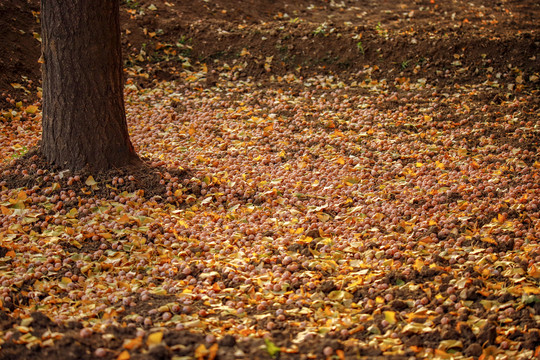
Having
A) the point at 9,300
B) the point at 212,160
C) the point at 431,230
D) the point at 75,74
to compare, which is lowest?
the point at 9,300

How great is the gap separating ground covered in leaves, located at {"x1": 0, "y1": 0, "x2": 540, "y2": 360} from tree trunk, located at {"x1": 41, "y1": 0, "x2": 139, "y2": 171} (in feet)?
0.76

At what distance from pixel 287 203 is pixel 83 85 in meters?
1.94

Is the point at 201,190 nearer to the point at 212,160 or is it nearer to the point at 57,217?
the point at 212,160

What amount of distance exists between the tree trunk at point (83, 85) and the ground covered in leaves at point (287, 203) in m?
0.23

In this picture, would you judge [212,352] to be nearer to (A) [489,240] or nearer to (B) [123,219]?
(B) [123,219]

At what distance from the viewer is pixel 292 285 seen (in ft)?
11.0

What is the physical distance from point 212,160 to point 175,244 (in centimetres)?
151

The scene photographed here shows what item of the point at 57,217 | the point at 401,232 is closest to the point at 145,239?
the point at 57,217

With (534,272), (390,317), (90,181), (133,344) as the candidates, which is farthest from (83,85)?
(534,272)

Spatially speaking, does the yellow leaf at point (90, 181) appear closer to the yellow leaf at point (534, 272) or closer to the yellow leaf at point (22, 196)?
the yellow leaf at point (22, 196)

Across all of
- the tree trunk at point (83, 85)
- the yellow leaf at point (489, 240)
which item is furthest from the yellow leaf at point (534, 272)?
the tree trunk at point (83, 85)

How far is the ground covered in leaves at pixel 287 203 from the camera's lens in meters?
2.85

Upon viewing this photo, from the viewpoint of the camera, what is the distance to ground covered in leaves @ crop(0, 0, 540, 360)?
2.85 metres

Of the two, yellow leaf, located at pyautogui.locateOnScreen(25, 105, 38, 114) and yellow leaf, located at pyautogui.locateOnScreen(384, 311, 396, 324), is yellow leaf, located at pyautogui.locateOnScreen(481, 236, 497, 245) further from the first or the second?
yellow leaf, located at pyautogui.locateOnScreen(25, 105, 38, 114)
